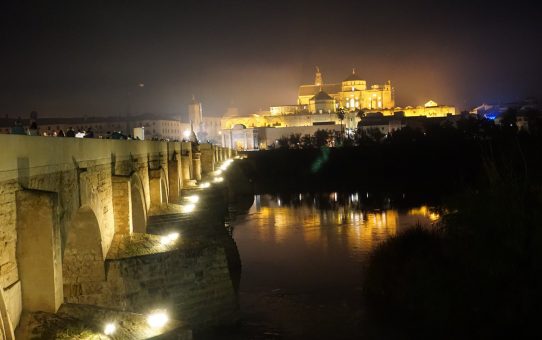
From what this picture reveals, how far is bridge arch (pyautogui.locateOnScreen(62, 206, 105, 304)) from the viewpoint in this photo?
337 inches

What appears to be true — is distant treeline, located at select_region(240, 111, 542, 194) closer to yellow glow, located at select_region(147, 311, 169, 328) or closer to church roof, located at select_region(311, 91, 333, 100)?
yellow glow, located at select_region(147, 311, 169, 328)

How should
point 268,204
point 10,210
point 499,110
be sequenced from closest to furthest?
point 10,210 < point 268,204 < point 499,110

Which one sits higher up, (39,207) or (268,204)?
(39,207)

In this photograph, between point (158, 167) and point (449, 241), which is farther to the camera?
point (158, 167)

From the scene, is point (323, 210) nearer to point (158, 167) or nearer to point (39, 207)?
point (158, 167)

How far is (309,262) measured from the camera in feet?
64.5

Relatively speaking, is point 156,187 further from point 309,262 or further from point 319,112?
point 319,112

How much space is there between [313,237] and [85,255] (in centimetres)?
1613

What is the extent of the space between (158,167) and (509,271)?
10220 mm

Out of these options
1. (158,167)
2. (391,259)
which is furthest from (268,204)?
(391,259)

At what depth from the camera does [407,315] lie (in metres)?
13.0

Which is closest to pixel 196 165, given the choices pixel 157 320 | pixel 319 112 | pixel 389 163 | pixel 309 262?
pixel 309 262

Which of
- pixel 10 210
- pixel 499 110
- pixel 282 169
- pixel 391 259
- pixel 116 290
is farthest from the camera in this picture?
pixel 499 110

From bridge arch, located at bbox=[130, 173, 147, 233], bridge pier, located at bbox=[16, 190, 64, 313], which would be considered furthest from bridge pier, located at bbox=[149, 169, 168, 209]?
bridge pier, located at bbox=[16, 190, 64, 313]
